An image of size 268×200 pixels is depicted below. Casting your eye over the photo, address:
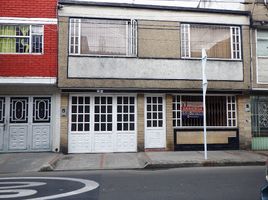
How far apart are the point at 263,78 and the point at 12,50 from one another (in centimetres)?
1148

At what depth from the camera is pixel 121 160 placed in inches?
498

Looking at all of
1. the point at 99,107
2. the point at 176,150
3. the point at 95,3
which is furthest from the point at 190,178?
the point at 95,3

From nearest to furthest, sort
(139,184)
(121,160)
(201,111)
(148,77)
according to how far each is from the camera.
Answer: (139,184), (121,160), (148,77), (201,111)

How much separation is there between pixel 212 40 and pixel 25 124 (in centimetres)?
938

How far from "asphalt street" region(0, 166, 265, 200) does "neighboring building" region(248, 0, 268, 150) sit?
514 cm

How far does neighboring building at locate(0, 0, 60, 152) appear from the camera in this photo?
14125 millimetres

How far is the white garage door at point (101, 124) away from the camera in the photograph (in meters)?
14.6

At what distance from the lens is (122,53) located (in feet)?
48.9

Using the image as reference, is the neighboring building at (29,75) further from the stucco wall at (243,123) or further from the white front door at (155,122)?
the stucco wall at (243,123)

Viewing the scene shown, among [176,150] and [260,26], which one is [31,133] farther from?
[260,26]

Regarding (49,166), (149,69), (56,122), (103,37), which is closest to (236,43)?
(149,69)

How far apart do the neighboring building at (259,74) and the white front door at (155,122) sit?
4.37 m

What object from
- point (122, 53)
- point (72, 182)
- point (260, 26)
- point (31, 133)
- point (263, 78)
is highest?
point (260, 26)

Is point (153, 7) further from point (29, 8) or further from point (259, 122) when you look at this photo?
point (259, 122)
